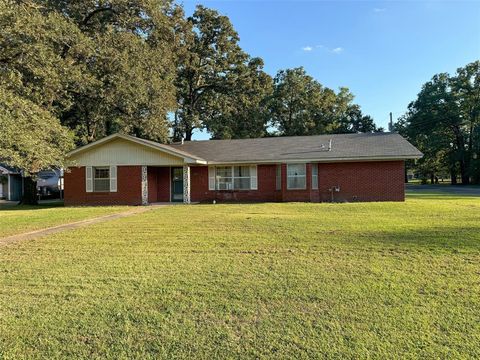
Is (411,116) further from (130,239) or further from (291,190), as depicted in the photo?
(130,239)

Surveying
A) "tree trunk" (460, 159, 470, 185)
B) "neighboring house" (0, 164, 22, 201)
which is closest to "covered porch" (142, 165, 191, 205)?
"neighboring house" (0, 164, 22, 201)

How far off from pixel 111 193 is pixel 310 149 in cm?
1150

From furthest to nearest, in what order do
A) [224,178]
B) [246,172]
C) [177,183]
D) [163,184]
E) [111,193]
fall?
[163,184] < [177,183] < [224,178] < [246,172] < [111,193]

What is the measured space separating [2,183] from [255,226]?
1029 inches

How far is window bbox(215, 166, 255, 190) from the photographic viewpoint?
21.4 meters

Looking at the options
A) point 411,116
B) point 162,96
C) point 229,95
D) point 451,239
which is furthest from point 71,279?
point 411,116

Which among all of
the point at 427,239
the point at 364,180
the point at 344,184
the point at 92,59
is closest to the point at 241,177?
the point at 344,184

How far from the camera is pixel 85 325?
3.87 m

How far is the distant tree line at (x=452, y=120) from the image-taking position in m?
47.4

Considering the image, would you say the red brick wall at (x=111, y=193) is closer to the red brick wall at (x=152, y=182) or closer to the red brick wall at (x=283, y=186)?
the red brick wall at (x=283, y=186)

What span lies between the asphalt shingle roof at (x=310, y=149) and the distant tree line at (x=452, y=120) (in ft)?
100

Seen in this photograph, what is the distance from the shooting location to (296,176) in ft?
66.8

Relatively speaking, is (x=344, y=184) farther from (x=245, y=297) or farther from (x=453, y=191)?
(x=245, y=297)

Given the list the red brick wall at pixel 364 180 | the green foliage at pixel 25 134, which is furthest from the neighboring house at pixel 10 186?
the red brick wall at pixel 364 180
